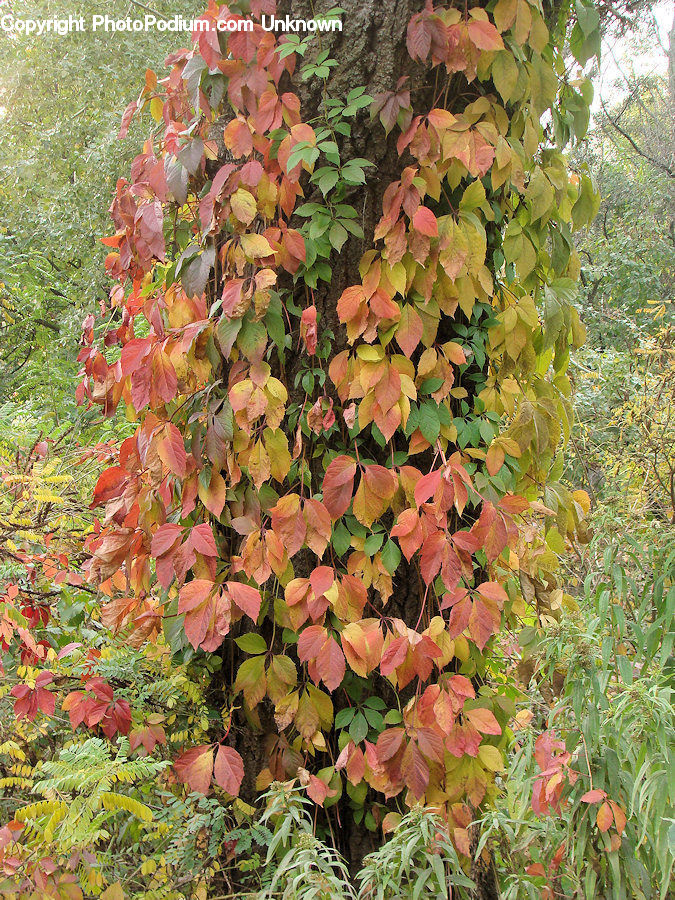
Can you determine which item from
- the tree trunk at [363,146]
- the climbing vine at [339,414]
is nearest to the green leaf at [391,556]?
the climbing vine at [339,414]

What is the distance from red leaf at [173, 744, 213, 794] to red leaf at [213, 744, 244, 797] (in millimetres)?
19

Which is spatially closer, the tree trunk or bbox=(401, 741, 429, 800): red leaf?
bbox=(401, 741, 429, 800): red leaf

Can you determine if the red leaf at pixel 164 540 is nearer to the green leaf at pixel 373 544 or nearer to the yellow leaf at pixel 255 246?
the green leaf at pixel 373 544

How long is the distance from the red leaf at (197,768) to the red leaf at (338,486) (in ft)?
1.87

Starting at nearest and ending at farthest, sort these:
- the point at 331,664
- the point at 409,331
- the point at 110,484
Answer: the point at 331,664, the point at 409,331, the point at 110,484

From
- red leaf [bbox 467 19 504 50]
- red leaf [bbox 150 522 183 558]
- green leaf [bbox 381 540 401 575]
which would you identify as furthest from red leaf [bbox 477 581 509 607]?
red leaf [bbox 467 19 504 50]

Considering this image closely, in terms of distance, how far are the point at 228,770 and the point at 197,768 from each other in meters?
0.07

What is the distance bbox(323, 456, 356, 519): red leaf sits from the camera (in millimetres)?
1492

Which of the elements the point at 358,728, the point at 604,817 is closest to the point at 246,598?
the point at 358,728

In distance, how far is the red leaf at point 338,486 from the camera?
1.49 metres

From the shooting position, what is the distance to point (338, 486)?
1.49 m

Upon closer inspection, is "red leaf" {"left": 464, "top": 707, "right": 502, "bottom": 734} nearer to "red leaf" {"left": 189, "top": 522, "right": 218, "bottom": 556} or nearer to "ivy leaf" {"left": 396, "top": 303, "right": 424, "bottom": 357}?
"red leaf" {"left": 189, "top": 522, "right": 218, "bottom": 556}

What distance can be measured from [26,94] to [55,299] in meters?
2.19

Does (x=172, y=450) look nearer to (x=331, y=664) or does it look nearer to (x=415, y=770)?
(x=331, y=664)
